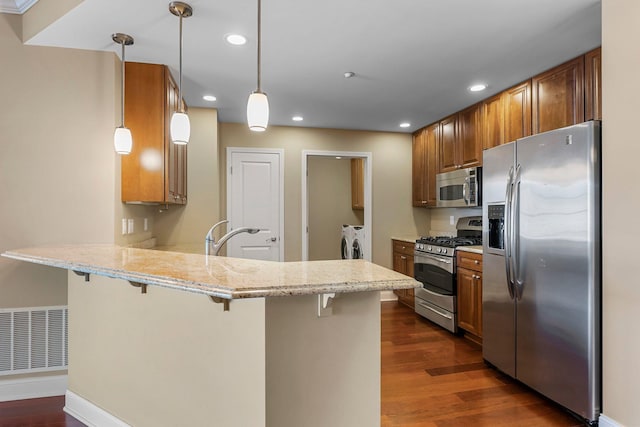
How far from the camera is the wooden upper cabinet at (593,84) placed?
8.23ft

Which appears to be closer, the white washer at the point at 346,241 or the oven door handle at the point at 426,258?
the oven door handle at the point at 426,258

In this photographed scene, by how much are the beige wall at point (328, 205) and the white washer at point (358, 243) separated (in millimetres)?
939

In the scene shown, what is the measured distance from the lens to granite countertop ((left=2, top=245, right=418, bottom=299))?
1.15 m

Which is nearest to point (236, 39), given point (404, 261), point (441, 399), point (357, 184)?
point (441, 399)

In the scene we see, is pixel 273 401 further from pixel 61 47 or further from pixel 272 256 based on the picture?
pixel 272 256

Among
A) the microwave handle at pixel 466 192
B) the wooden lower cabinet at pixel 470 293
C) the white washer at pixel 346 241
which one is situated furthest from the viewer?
the white washer at pixel 346 241

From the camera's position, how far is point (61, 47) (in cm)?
250

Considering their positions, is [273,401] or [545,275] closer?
[273,401]

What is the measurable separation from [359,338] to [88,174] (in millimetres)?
2269

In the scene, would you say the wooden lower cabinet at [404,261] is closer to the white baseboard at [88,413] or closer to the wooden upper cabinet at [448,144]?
the wooden upper cabinet at [448,144]

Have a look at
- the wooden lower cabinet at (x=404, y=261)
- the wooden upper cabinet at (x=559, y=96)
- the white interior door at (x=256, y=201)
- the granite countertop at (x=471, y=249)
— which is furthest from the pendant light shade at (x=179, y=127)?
the wooden lower cabinet at (x=404, y=261)

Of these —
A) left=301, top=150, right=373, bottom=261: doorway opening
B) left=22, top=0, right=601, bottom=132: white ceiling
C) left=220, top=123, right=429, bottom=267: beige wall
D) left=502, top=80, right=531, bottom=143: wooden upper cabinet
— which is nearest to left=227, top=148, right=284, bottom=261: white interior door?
left=220, top=123, right=429, bottom=267: beige wall

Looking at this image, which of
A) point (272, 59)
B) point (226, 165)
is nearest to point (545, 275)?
point (272, 59)

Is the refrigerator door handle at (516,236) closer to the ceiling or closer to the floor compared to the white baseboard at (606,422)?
closer to the ceiling
